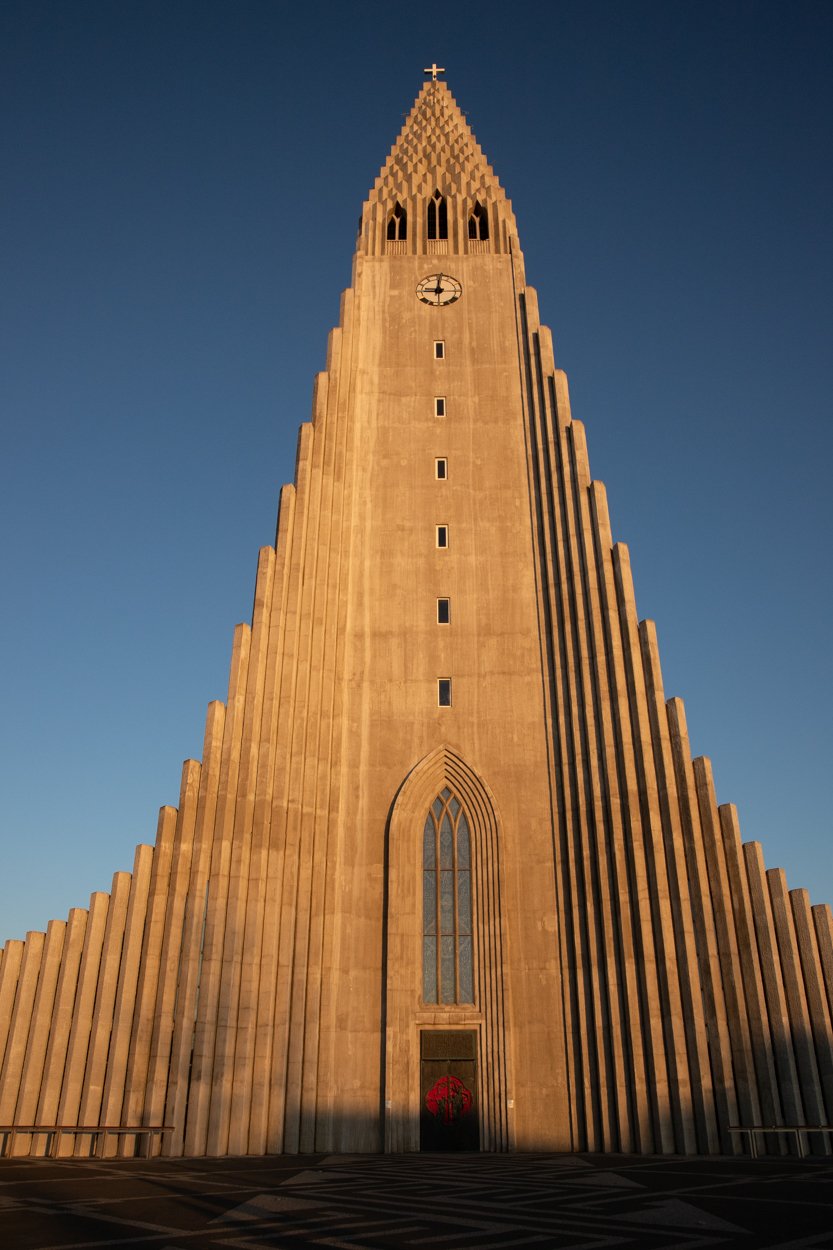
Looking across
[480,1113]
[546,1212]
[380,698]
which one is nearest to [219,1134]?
[480,1113]

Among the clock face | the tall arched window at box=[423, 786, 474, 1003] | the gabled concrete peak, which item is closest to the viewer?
the tall arched window at box=[423, 786, 474, 1003]

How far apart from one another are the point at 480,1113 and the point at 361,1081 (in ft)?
9.64

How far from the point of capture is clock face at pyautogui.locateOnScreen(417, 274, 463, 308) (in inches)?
1309

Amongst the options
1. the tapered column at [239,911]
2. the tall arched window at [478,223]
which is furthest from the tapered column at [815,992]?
the tall arched window at [478,223]

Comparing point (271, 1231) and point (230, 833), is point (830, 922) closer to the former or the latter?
point (230, 833)

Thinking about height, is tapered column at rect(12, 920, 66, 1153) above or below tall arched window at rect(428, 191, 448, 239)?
below

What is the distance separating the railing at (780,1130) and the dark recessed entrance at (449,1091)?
609 cm

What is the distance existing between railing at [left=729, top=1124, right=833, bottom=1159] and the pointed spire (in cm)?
2904

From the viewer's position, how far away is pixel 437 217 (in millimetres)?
35844

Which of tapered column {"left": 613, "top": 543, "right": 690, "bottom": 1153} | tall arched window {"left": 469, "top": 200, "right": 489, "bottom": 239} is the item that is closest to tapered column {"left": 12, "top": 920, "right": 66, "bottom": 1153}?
tapered column {"left": 613, "top": 543, "right": 690, "bottom": 1153}

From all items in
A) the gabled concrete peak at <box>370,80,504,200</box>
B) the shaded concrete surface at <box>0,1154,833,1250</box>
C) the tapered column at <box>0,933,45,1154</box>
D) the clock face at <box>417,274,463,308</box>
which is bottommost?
the shaded concrete surface at <box>0,1154,833,1250</box>

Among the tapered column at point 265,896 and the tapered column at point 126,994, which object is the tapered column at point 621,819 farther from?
the tapered column at point 126,994

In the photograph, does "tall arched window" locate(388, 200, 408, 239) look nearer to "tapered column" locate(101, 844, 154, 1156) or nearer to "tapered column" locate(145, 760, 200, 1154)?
"tapered column" locate(145, 760, 200, 1154)

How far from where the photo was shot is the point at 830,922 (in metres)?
20.6
